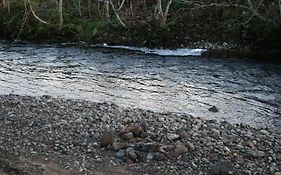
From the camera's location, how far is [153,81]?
20.2 metres

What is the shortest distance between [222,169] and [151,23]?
2086cm

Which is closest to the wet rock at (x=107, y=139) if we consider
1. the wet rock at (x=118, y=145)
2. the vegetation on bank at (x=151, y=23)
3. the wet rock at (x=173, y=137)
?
the wet rock at (x=118, y=145)

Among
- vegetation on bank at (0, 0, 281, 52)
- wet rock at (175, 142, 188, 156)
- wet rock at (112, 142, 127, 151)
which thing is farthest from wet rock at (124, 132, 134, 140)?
vegetation on bank at (0, 0, 281, 52)

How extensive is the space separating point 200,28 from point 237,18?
2.48 meters

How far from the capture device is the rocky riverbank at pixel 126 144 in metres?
10.1

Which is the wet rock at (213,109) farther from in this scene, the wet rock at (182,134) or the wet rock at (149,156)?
the wet rock at (149,156)

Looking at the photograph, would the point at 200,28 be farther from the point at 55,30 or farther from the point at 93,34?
the point at 55,30

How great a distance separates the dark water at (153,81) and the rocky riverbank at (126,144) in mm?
2337

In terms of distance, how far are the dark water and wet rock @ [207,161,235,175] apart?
4726 mm

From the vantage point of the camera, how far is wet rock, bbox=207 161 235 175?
9.48m

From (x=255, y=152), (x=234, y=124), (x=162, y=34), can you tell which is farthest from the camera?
(x=162, y=34)

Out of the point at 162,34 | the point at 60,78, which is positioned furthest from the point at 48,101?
the point at 162,34

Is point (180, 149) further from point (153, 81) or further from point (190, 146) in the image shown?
point (153, 81)

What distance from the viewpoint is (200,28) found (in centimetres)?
2898
